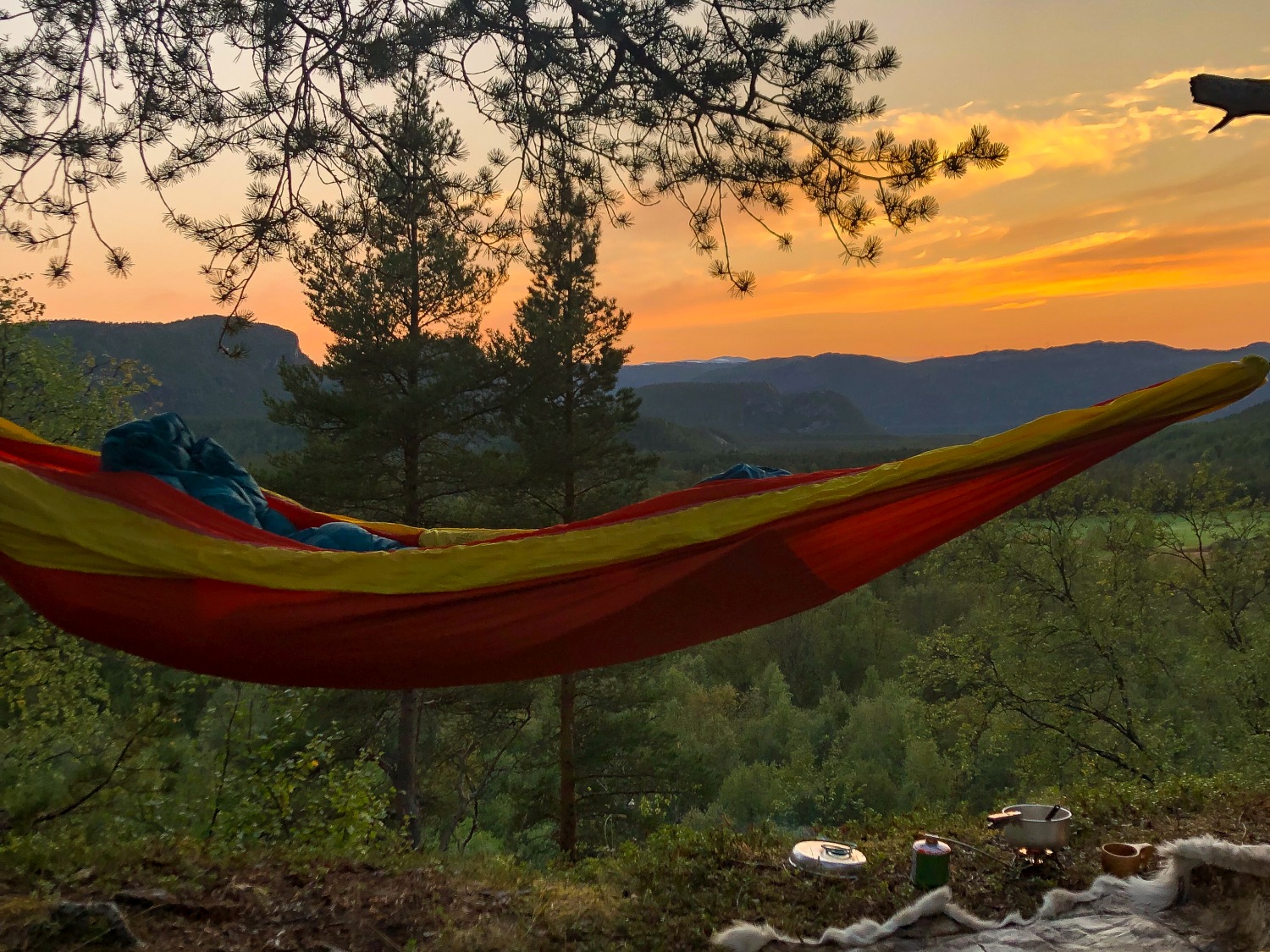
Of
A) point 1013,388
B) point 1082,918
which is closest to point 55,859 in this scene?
point 1082,918

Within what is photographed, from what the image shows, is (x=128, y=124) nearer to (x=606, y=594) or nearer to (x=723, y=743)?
(x=606, y=594)

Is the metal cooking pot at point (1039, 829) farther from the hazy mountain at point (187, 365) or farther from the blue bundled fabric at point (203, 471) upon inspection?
the hazy mountain at point (187, 365)

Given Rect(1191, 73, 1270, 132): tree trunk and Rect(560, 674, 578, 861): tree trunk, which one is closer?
Rect(1191, 73, 1270, 132): tree trunk

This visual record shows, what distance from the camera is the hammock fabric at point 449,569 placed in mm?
1467

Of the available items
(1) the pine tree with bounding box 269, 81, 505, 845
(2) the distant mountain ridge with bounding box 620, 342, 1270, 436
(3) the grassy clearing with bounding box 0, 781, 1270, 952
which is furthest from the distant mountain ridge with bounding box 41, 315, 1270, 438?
(3) the grassy clearing with bounding box 0, 781, 1270, 952

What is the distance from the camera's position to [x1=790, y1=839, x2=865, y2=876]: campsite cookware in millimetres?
2400

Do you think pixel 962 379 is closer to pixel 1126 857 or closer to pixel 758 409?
pixel 758 409

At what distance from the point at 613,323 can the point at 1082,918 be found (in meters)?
6.52

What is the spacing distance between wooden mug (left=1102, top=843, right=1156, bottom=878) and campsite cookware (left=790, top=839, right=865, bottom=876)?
705mm

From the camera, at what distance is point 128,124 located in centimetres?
223

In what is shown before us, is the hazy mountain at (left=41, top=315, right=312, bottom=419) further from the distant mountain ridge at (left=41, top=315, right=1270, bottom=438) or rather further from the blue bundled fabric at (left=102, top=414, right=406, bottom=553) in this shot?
the blue bundled fabric at (left=102, top=414, right=406, bottom=553)

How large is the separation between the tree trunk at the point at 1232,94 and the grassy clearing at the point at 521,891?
2.10 m

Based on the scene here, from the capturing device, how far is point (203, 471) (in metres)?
1.89

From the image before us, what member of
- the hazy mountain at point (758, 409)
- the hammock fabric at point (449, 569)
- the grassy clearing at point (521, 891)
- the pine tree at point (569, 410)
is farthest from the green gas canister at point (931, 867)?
the hazy mountain at point (758, 409)
